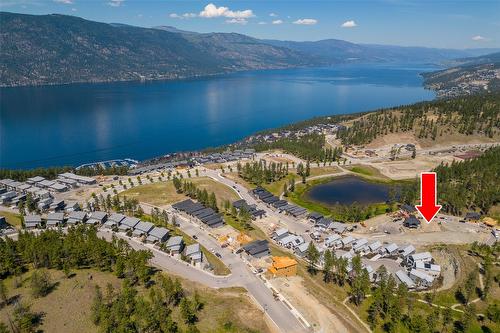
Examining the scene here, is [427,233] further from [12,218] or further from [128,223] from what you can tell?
[12,218]

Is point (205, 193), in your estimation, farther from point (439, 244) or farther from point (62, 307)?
point (439, 244)

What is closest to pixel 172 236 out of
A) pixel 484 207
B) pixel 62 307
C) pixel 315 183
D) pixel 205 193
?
pixel 205 193

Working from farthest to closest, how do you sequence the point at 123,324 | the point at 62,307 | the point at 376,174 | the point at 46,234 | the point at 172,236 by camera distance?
the point at 376,174
the point at 172,236
the point at 46,234
the point at 62,307
the point at 123,324

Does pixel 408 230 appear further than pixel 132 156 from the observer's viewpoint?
No

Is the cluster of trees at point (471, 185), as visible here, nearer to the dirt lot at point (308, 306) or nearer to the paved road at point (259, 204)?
the paved road at point (259, 204)

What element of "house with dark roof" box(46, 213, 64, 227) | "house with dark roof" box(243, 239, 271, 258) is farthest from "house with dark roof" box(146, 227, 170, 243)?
"house with dark roof" box(46, 213, 64, 227)

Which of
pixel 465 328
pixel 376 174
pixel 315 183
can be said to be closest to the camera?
pixel 465 328

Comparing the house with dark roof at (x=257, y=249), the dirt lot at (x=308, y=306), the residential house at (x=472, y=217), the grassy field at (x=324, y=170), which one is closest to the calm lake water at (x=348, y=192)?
the grassy field at (x=324, y=170)
